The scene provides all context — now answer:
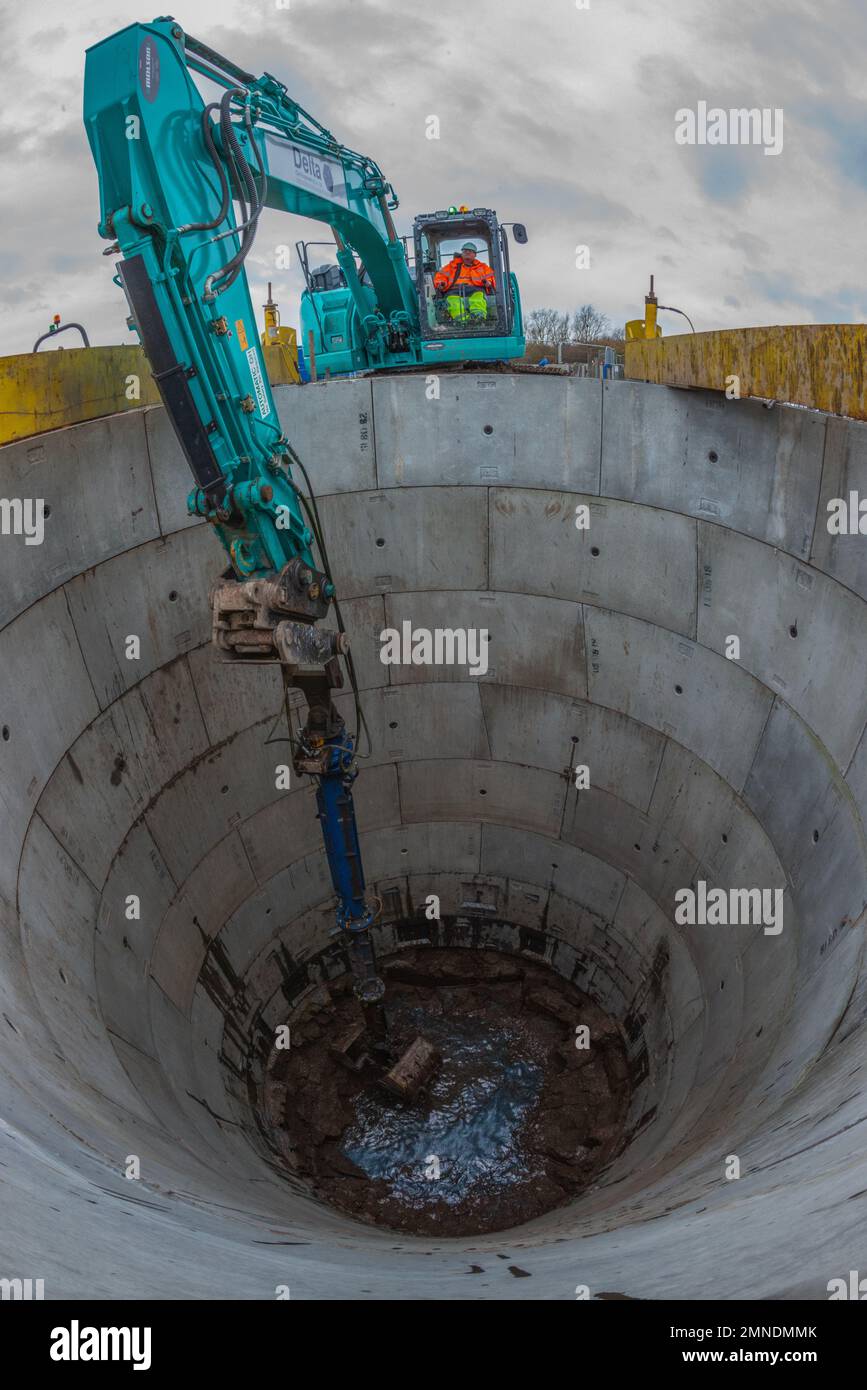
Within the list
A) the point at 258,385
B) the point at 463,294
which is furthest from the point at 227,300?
the point at 463,294

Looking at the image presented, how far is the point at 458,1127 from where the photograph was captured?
10289mm

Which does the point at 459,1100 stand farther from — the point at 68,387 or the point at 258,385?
the point at 68,387

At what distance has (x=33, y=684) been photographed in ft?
26.4

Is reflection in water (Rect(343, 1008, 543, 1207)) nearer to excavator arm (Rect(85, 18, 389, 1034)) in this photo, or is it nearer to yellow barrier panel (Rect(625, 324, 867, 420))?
excavator arm (Rect(85, 18, 389, 1034))

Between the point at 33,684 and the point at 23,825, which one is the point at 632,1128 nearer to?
the point at 23,825

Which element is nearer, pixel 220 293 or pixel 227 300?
pixel 220 293

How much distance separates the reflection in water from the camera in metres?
9.74

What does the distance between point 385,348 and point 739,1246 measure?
1169 centimetres

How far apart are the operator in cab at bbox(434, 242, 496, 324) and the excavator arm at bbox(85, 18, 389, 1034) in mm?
3872

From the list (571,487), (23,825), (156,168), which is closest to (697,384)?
(571,487)

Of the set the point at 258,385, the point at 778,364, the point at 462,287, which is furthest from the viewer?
the point at 462,287

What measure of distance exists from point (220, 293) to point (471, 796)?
26.6 feet
